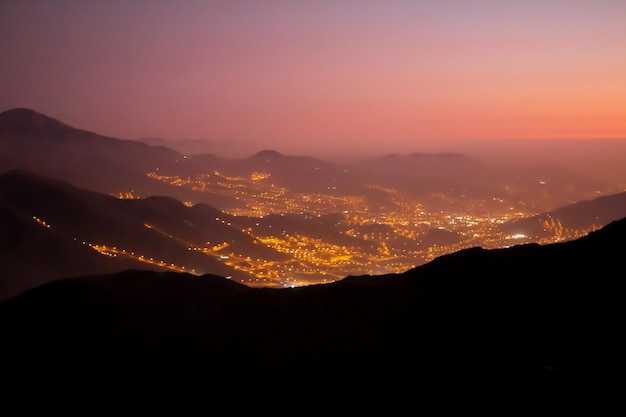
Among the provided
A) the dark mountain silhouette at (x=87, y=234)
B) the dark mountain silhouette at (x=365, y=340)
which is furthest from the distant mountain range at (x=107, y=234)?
the dark mountain silhouette at (x=365, y=340)

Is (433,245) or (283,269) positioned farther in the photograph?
(433,245)

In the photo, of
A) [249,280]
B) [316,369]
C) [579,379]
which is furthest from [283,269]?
[579,379]

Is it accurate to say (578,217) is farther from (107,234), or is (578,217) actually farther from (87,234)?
(87,234)

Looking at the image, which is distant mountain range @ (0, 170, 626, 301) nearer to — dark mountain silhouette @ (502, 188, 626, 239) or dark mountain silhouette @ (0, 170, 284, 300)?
dark mountain silhouette @ (0, 170, 284, 300)

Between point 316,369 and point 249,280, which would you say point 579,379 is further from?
point 249,280

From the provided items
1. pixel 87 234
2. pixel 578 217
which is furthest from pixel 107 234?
pixel 578 217

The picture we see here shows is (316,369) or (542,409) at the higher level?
(542,409)
